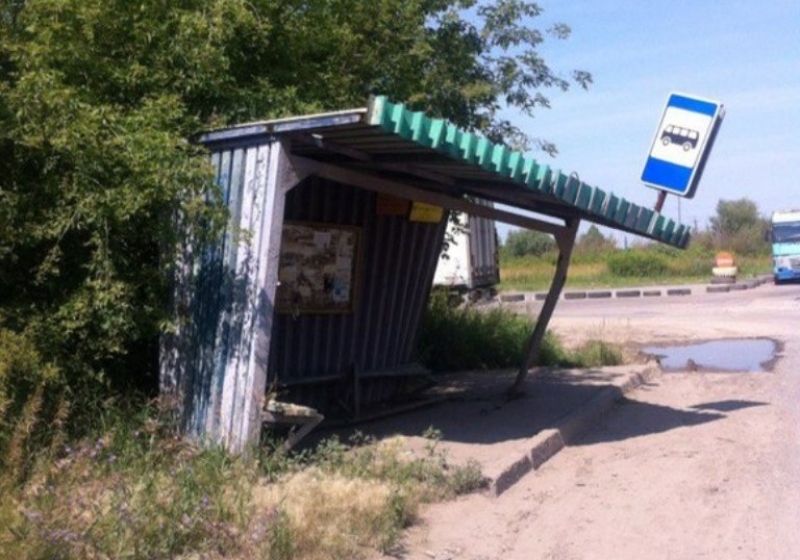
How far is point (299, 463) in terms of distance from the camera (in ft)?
27.4

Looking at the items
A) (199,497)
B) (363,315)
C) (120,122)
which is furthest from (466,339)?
(199,497)

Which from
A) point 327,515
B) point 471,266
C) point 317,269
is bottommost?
point 327,515

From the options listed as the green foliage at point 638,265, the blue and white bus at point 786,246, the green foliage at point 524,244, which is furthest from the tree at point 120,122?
the green foliage at point 524,244

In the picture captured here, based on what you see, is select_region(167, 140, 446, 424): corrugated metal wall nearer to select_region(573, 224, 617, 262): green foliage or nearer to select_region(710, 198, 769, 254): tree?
select_region(573, 224, 617, 262): green foliage

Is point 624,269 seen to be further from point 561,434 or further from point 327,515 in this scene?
point 327,515

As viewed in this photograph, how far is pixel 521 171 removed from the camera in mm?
9164

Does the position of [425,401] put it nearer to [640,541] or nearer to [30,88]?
[640,541]

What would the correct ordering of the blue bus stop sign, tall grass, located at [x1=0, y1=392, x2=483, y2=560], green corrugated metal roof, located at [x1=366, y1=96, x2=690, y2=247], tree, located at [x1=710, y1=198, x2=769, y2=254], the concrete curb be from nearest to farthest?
tall grass, located at [x1=0, y1=392, x2=483, y2=560], green corrugated metal roof, located at [x1=366, y1=96, x2=690, y2=247], the concrete curb, the blue bus stop sign, tree, located at [x1=710, y1=198, x2=769, y2=254]

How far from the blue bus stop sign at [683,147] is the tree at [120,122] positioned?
317cm

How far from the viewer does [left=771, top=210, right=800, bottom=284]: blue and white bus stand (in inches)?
1721

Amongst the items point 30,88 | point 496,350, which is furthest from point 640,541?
point 496,350

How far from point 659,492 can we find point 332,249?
3641 millimetres

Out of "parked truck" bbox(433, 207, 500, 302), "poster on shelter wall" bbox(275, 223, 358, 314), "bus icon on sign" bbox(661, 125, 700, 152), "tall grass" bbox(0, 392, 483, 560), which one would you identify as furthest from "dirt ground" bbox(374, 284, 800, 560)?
"parked truck" bbox(433, 207, 500, 302)

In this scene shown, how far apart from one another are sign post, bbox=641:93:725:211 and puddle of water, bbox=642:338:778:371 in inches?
211
